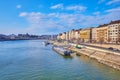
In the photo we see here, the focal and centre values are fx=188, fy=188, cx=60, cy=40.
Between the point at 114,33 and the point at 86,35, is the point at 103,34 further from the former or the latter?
the point at 86,35

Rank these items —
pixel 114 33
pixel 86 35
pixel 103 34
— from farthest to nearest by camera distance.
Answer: pixel 86 35
pixel 103 34
pixel 114 33

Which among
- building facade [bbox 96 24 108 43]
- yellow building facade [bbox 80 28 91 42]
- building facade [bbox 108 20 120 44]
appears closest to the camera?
building facade [bbox 108 20 120 44]

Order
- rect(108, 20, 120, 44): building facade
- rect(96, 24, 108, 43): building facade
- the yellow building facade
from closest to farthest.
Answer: rect(108, 20, 120, 44): building facade, rect(96, 24, 108, 43): building facade, the yellow building facade

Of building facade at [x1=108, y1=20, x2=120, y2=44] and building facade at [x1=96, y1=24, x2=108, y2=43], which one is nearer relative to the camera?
building facade at [x1=108, y1=20, x2=120, y2=44]

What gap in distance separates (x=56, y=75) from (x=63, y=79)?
2.55 metres

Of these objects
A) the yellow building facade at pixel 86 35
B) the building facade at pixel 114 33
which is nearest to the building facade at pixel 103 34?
the building facade at pixel 114 33

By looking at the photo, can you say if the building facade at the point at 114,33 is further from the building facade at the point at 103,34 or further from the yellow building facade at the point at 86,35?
the yellow building facade at the point at 86,35

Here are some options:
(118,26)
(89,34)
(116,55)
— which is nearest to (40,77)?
(116,55)

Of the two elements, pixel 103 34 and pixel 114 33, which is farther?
pixel 103 34

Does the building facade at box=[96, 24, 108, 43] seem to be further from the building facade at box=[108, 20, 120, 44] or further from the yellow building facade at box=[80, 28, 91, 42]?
the yellow building facade at box=[80, 28, 91, 42]

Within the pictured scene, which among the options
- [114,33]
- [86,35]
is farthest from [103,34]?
[86,35]

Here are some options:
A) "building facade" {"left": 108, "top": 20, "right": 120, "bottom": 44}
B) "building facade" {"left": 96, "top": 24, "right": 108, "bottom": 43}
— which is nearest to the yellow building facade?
"building facade" {"left": 96, "top": 24, "right": 108, "bottom": 43}

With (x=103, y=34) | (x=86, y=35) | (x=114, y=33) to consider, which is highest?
(x=114, y=33)

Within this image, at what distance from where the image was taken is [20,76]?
28.1m
